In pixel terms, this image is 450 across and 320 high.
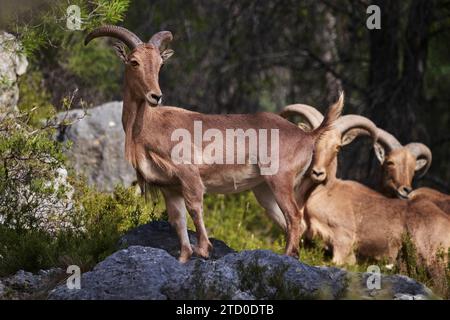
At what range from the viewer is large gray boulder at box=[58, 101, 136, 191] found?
14.9 metres

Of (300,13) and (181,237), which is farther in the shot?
(300,13)

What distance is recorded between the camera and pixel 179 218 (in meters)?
10.5

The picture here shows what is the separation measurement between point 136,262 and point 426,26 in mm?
9681

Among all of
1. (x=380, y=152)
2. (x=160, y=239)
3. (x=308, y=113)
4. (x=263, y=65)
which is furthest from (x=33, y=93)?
(x=160, y=239)

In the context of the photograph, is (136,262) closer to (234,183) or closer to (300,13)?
(234,183)

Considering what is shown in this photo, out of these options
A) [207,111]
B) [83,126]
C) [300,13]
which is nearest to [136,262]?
[83,126]

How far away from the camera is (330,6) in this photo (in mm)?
18609

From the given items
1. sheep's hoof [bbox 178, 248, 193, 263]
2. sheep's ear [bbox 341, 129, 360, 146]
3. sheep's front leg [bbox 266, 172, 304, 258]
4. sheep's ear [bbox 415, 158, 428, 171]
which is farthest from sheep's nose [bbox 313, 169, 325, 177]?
sheep's hoof [bbox 178, 248, 193, 263]

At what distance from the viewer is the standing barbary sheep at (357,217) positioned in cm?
1390

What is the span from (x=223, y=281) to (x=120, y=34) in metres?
3.03

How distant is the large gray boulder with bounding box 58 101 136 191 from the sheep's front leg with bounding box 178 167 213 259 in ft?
14.9

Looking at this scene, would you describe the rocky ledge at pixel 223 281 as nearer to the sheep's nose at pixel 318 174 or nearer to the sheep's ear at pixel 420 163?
the sheep's nose at pixel 318 174

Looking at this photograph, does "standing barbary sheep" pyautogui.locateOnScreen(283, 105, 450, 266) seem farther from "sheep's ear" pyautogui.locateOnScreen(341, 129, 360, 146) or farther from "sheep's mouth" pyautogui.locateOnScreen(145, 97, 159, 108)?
"sheep's mouth" pyautogui.locateOnScreen(145, 97, 159, 108)

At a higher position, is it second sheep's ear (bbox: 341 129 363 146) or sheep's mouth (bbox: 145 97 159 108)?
sheep's mouth (bbox: 145 97 159 108)
